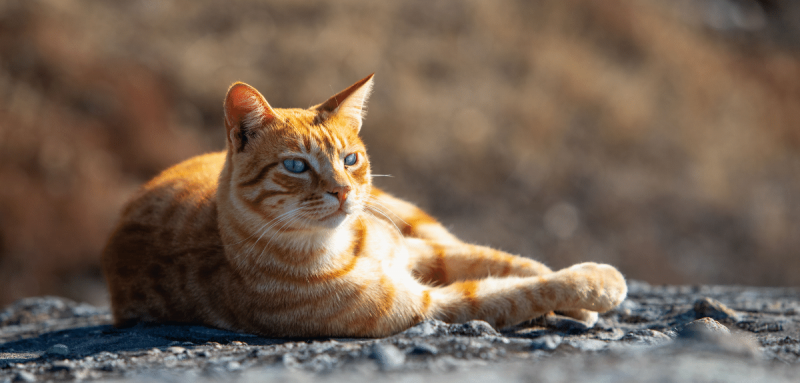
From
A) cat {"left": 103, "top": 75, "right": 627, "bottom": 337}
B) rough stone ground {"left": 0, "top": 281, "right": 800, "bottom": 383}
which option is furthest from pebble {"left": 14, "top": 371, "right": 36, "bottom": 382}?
cat {"left": 103, "top": 75, "right": 627, "bottom": 337}

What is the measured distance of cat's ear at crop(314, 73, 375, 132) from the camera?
3.34 metres

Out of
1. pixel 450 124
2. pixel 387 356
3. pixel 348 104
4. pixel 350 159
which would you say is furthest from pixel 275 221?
pixel 450 124

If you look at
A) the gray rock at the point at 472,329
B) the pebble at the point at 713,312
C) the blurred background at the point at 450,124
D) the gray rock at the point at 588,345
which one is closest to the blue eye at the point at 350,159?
the gray rock at the point at 472,329

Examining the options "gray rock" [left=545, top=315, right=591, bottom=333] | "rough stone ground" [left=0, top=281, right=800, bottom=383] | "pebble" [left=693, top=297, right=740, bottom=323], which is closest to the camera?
"rough stone ground" [left=0, top=281, right=800, bottom=383]

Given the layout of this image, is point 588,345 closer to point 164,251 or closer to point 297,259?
point 297,259

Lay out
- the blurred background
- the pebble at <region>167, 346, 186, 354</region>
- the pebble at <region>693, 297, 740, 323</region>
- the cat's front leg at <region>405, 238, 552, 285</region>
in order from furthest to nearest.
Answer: the blurred background < the cat's front leg at <region>405, 238, 552, 285</region> < the pebble at <region>693, 297, 740, 323</region> < the pebble at <region>167, 346, 186, 354</region>

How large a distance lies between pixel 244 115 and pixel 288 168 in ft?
1.31

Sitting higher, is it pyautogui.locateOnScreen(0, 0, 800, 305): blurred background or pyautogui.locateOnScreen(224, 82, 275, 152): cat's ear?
pyautogui.locateOnScreen(0, 0, 800, 305): blurred background

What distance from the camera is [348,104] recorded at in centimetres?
343

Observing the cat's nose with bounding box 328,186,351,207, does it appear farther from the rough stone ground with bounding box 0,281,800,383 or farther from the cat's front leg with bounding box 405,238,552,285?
the cat's front leg with bounding box 405,238,552,285

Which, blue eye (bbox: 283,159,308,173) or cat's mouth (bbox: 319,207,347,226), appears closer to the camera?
cat's mouth (bbox: 319,207,347,226)

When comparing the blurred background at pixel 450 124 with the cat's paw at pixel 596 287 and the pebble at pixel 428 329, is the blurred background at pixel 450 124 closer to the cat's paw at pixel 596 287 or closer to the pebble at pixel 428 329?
the cat's paw at pixel 596 287

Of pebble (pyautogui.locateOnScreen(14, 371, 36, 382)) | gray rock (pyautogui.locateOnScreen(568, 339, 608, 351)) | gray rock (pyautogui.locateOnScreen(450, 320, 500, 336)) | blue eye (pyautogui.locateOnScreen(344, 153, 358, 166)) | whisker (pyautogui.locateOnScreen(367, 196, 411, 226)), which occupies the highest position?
blue eye (pyautogui.locateOnScreen(344, 153, 358, 166))

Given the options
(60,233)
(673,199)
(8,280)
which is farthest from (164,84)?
(673,199)
